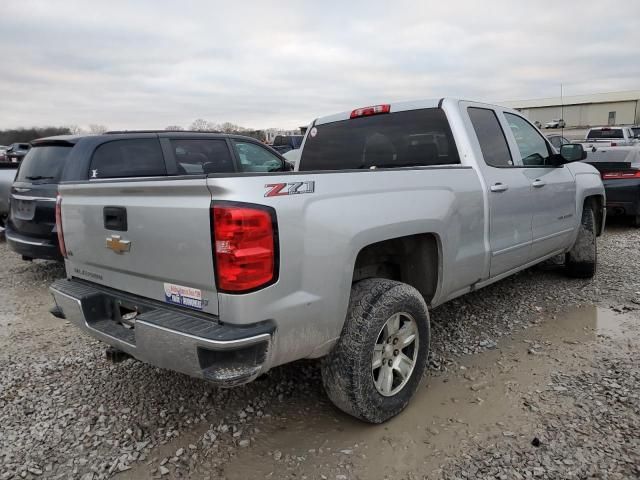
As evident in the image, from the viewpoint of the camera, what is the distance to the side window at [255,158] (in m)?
6.56

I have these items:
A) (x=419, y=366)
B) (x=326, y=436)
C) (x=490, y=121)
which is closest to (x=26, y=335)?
(x=326, y=436)

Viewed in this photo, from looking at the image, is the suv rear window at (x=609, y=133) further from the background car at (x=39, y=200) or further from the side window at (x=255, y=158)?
the background car at (x=39, y=200)

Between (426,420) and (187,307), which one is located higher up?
(187,307)

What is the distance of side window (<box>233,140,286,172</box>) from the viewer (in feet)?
21.5

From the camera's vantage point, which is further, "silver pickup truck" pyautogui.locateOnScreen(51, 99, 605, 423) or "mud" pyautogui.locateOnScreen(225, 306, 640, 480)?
"mud" pyautogui.locateOnScreen(225, 306, 640, 480)

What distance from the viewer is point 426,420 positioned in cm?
280

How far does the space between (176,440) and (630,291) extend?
4683 millimetres

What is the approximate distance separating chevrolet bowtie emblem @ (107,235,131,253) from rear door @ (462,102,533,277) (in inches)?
97.4

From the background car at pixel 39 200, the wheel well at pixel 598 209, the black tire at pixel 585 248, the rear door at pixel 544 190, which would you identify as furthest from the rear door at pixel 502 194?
the background car at pixel 39 200

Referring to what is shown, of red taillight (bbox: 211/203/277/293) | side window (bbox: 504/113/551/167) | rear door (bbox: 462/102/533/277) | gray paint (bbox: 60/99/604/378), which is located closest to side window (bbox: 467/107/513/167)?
rear door (bbox: 462/102/533/277)

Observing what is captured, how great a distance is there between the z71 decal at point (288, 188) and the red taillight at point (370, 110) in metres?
1.82

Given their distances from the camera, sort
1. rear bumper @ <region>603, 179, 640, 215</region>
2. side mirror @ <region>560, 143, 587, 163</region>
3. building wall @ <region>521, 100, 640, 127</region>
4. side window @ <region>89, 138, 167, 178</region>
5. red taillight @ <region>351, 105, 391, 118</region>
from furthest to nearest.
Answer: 1. building wall @ <region>521, 100, 640, 127</region>
2. rear bumper @ <region>603, 179, 640, 215</region>
3. side window @ <region>89, 138, 167, 178</region>
4. side mirror @ <region>560, 143, 587, 163</region>
5. red taillight @ <region>351, 105, 391, 118</region>

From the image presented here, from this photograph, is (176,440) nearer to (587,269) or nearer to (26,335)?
(26,335)

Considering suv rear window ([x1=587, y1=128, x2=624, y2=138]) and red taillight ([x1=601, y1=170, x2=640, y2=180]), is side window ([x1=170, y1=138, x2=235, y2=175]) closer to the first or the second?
red taillight ([x1=601, y1=170, x2=640, y2=180])
